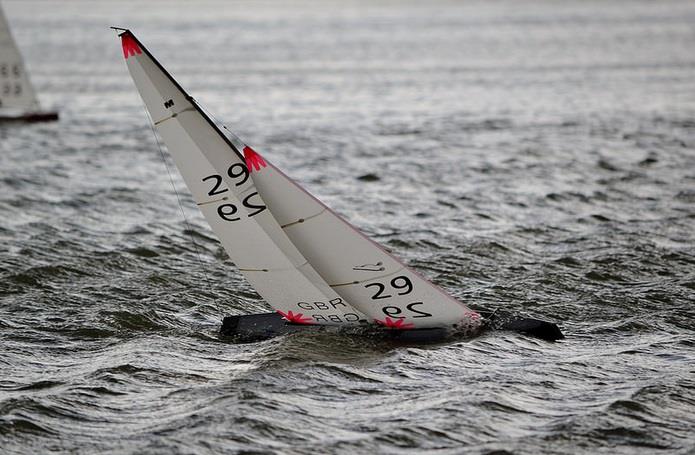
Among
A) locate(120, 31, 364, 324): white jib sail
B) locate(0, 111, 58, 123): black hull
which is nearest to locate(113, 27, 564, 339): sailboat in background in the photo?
locate(120, 31, 364, 324): white jib sail

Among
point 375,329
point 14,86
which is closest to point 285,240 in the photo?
point 375,329

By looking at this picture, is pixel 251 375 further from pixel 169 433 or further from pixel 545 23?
pixel 545 23

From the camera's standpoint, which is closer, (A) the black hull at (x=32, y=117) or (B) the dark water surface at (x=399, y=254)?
(B) the dark water surface at (x=399, y=254)

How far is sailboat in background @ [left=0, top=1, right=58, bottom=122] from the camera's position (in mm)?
45250

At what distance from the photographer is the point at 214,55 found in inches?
3374

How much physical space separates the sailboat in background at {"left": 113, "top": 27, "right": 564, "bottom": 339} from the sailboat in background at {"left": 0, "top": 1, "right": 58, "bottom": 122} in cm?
3020

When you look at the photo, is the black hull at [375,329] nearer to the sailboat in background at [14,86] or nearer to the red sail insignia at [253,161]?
the red sail insignia at [253,161]

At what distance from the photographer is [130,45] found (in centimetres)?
1623

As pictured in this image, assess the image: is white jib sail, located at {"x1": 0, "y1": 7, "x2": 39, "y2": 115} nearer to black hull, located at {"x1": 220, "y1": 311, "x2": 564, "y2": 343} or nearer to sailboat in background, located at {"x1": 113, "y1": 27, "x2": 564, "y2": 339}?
black hull, located at {"x1": 220, "y1": 311, "x2": 564, "y2": 343}

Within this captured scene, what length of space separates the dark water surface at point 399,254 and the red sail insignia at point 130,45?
4.32 meters

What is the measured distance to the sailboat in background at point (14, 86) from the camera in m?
45.2

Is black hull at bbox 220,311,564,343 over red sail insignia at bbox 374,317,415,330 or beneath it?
beneath

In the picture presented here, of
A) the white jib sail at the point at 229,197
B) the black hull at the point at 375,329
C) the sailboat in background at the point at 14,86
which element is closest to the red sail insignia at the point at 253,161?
Answer: the white jib sail at the point at 229,197

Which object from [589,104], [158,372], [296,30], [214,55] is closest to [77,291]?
[158,372]
